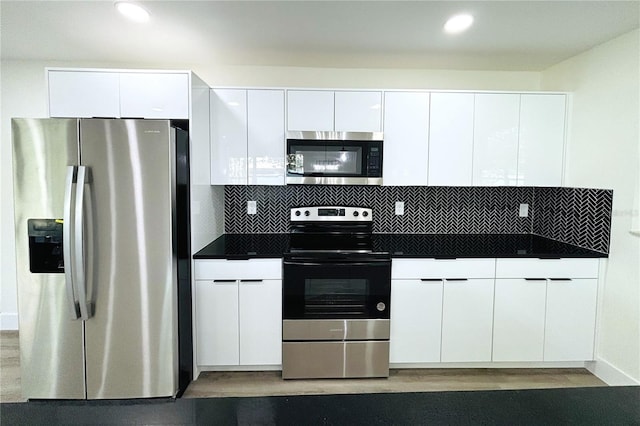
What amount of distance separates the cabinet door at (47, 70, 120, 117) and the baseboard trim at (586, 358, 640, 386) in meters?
3.84

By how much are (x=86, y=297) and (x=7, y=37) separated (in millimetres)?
1982

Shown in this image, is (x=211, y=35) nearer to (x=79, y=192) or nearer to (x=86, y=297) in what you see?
(x=79, y=192)

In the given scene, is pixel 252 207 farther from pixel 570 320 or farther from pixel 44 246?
pixel 570 320

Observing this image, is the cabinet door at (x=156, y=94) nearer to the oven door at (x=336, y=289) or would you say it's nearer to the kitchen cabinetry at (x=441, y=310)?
the oven door at (x=336, y=289)

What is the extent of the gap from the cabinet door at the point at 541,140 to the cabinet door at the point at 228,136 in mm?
2204

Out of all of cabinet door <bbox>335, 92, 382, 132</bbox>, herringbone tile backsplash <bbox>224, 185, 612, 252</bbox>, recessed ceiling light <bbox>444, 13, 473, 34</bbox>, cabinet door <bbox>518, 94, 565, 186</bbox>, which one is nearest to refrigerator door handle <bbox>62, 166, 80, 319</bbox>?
herringbone tile backsplash <bbox>224, 185, 612, 252</bbox>

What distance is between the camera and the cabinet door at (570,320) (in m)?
2.54

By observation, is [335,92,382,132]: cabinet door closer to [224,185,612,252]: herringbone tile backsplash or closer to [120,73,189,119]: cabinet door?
[224,185,612,252]: herringbone tile backsplash

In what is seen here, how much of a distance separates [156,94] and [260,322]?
67.2 inches

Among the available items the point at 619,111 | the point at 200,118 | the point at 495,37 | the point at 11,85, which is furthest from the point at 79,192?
the point at 619,111

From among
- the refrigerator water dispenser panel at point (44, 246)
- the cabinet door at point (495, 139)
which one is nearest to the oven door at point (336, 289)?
the cabinet door at point (495, 139)

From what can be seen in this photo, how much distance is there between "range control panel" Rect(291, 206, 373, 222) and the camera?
3.04m

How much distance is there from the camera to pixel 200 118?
8.16 feet

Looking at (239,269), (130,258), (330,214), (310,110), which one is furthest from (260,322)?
(310,110)
